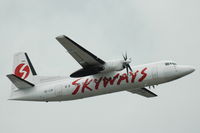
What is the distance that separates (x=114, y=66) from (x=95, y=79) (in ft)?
6.54

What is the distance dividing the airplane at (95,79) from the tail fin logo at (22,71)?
5.87ft

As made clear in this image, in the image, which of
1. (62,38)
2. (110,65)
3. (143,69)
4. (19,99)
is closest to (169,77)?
(143,69)

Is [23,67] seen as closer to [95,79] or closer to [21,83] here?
[21,83]

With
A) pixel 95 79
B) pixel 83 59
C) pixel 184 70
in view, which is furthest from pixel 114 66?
pixel 184 70

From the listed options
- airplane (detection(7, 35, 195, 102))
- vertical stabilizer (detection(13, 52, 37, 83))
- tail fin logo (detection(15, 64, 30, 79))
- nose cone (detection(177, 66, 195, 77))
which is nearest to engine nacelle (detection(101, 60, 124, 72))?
airplane (detection(7, 35, 195, 102))

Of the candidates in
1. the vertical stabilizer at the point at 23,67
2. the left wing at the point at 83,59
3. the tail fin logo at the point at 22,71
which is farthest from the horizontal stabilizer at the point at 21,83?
the left wing at the point at 83,59

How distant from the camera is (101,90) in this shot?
1148 inches

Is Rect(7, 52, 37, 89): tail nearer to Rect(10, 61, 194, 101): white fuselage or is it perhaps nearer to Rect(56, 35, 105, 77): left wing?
Rect(10, 61, 194, 101): white fuselage

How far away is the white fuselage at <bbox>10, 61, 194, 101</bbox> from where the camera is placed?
28750mm

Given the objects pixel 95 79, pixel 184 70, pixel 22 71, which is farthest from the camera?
pixel 22 71

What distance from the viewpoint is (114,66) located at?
2841 centimetres

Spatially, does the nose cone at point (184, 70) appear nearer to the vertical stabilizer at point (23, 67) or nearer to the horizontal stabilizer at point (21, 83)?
the horizontal stabilizer at point (21, 83)

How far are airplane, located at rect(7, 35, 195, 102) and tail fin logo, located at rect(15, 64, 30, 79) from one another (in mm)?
1789

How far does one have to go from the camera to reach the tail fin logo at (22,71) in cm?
3233
